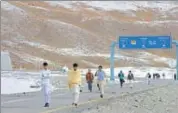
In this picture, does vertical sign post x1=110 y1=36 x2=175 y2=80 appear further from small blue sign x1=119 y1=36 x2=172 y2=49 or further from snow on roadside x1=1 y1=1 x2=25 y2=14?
snow on roadside x1=1 y1=1 x2=25 y2=14

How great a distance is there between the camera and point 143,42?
7194 cm

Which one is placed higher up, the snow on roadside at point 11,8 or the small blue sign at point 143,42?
the snow on roadside at point 11,8

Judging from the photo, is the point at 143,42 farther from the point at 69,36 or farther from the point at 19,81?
the point at 69,36

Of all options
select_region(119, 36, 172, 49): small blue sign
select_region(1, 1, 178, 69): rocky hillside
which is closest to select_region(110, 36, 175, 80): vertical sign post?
select_region(119, 36, 172, 49): small blue sign

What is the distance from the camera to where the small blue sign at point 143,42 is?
7131 centimetres

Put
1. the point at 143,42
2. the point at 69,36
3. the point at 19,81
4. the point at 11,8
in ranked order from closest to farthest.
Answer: the point at 19,81 → the point at 143,42 → the point at 69,36 → the point at 11,8

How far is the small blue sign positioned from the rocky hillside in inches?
1928

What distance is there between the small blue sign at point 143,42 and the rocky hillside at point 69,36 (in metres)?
49.0

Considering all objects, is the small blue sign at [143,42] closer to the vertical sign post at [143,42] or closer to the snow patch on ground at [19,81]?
the vertical sign post at [143,42]

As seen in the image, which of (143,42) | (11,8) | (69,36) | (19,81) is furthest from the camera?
(11,8)

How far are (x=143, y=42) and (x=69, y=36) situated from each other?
8470cm

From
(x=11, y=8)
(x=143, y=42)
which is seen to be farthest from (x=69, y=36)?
(x=143, y=42)

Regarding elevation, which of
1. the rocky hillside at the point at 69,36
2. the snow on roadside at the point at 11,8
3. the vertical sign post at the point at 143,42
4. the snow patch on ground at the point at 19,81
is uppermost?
the snow on roadside at the point at 11,8

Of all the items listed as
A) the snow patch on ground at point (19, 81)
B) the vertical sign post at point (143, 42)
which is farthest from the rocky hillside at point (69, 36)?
the vertical sign post at point (143, 42)
